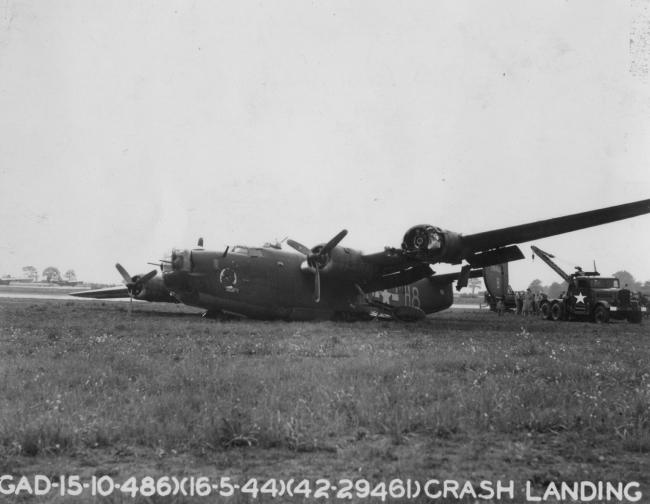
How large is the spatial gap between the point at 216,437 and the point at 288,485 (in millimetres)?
1124

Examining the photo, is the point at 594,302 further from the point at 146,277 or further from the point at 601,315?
the point at 146,277

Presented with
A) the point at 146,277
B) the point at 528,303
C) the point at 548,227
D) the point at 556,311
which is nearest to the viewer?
the point at 548,227

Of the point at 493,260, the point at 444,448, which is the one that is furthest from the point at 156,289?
the point at 444,448

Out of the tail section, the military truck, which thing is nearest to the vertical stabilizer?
the tail section

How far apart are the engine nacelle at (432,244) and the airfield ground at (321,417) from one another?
7.94 metres

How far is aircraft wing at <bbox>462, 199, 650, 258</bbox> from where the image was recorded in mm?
15117

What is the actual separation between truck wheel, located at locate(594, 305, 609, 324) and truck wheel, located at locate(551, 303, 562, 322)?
192 centimetres

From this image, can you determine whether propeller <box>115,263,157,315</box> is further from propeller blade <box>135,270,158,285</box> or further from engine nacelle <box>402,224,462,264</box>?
engine nacelle <box>402,224,462,264</box>

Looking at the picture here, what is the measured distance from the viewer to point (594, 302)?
2638cm

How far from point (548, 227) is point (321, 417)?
13.2 metres

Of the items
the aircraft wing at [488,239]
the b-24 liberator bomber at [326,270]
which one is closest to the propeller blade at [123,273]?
the b-24 liberator bomber at [326,270]

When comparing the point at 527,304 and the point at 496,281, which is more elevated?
the point at 496,281

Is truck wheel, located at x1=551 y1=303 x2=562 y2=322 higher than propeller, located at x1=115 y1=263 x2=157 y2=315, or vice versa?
propeller, located at x1=115 y1=263 x2=157 y2=315

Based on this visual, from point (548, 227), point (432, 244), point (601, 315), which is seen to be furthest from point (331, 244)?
point (601, 315)
